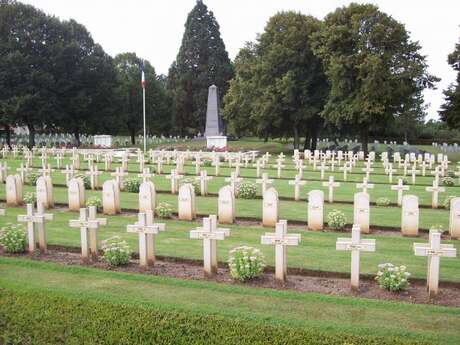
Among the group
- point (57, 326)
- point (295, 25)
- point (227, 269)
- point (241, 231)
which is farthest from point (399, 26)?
point (57, 326)

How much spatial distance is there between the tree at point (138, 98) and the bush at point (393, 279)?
49.8 m

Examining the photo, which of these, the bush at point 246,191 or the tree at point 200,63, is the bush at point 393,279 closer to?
the bush at point 246,191

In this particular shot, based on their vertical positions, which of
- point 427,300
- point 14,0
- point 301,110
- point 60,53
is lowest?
point 427,300

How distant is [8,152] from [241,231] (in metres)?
28.0

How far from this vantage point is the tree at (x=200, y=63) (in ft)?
186

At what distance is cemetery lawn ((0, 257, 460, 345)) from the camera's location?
533 cm

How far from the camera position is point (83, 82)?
1898 inches

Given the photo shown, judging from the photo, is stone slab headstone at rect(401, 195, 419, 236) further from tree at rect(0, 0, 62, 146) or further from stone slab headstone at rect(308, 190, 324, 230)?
tree at rect(0, 0, 62, 146)

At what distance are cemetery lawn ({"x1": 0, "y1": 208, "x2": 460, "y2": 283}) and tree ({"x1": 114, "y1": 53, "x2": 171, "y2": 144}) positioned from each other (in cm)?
4463

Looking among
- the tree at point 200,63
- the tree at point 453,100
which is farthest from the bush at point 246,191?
the tree at point 200,63

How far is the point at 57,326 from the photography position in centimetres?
578

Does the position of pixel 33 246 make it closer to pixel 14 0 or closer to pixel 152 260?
pixel 152 260

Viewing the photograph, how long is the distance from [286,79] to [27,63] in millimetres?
22012

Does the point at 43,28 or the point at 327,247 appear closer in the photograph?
the point at 327,247
